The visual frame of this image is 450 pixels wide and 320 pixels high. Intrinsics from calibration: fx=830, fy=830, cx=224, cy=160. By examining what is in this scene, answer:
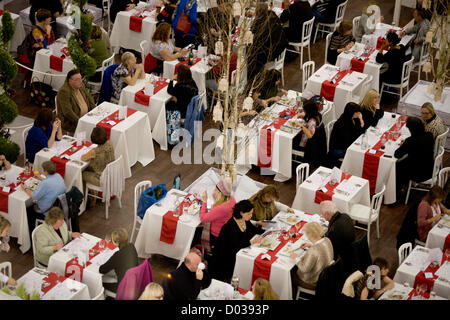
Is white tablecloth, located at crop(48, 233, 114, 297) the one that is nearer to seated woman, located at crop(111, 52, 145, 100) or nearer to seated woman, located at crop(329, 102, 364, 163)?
seated woman, located at crop(111, 52, 145, 100)

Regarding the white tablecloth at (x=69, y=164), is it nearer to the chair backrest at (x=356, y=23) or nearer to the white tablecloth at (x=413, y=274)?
the white tablecloth at (x=413, y=274)

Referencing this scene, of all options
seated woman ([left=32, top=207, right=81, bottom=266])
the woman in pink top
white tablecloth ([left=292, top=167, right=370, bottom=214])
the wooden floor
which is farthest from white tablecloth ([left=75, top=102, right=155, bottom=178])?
white tablecloth ([left=292, top=167, right=370, bottom=214])

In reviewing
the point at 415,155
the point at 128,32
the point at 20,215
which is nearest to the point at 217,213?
the point at 20,215

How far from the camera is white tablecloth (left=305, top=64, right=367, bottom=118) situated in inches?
501

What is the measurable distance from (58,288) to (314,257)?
2.76 m

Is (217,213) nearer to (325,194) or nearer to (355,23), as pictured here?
(325,194)

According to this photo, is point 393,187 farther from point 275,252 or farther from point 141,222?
point 141,222

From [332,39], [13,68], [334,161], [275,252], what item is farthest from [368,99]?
[13,68]

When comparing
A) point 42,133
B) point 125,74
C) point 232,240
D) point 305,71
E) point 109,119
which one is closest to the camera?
point 232,240

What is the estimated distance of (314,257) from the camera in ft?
29.8

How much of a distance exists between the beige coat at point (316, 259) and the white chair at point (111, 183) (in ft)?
9.20

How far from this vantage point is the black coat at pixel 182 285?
8.54m

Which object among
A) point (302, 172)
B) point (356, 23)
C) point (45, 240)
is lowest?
point (302, 172)

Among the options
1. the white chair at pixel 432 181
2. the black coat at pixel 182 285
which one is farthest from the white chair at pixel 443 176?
the black coat at pixel 182 285
